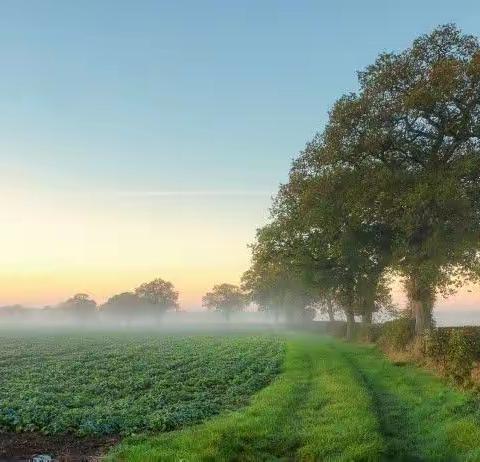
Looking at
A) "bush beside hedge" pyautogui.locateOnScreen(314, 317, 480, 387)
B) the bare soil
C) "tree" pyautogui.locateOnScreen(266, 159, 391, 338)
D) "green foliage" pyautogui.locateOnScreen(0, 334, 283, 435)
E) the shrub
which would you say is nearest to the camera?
the bare soil

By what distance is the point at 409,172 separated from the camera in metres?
42.8

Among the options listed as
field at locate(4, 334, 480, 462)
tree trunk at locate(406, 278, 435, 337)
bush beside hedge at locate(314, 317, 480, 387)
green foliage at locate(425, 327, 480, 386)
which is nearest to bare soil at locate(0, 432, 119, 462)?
field at locate(4, 334, 480, 462)

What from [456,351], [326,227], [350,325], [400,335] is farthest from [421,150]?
[350,325]

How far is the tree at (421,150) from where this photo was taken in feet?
134

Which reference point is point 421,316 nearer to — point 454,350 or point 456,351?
point 454,350

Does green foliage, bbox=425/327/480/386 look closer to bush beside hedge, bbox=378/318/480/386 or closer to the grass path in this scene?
bush beside hedge, bbox=378/318/480/386

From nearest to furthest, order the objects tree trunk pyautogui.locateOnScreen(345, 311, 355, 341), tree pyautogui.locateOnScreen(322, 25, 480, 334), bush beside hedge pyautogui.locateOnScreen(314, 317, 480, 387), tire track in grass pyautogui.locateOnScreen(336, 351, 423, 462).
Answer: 1. tire track in grass pyautogui.locateOnScreen(336, 351, 423, 462)
2. bush beside hedge pyautogui.locateOnScreen(314, 317, 480, 387)
3. tree pyautogui.locateOnScreen(322, 25, 480, 334)
4. tree trunk pyautogui.locateOnScreen(345, 311, 355, 341)

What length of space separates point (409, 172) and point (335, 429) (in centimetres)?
2846

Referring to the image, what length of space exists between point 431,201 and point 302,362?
15738mm

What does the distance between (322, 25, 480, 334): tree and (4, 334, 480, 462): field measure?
11073 mm

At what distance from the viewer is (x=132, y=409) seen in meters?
22.8

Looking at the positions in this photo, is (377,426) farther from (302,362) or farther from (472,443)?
(302,362)

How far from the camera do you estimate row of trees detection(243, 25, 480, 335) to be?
40969 millimetres

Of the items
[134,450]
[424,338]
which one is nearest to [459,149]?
[424,338]
